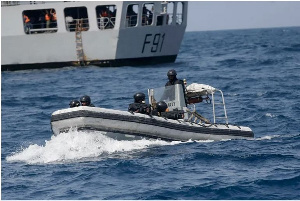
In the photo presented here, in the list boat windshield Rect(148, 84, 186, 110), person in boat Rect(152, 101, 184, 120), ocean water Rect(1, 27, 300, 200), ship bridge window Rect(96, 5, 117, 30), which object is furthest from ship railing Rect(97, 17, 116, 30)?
person in boat Rect(152, 101, 184, 120)

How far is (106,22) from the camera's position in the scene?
141 feet

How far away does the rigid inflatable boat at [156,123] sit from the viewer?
1614 centimetres

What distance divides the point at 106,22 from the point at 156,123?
26.7 metres

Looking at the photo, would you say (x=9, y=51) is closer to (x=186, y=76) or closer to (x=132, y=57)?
(x=132, y=57)

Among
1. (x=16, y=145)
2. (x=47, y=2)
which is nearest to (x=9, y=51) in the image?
(x=47, y=2)

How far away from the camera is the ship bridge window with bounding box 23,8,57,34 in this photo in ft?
144

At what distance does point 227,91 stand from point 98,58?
16094 mm

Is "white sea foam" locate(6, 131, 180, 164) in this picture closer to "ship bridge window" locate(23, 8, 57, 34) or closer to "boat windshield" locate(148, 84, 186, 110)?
"boat windshield" locate(148, 84, 186, 110)

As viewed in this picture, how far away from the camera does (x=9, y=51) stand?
44.5 metres

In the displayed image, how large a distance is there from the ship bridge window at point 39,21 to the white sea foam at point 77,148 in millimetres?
27455

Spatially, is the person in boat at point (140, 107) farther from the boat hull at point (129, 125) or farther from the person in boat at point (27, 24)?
the person in boat at point (27, 24)

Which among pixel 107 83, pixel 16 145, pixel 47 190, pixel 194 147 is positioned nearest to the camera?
pixel 47 190

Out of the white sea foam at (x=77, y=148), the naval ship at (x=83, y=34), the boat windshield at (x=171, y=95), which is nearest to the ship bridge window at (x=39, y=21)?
the naval ship at (x=83, y=34)

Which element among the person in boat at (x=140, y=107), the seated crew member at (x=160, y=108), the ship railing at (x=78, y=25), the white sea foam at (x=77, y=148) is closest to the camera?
the white sea foam at (x=77, y=148)
